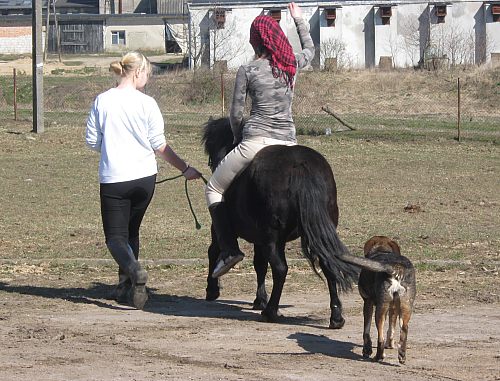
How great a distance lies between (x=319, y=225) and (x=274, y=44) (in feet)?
5.10

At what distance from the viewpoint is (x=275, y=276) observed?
8492mm

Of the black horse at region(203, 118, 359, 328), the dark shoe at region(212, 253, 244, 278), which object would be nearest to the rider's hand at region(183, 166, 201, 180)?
the black horse at region(203, 118, 359, 328)

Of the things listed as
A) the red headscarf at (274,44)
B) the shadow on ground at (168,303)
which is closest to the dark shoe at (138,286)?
the shadow on ground at (168,303)

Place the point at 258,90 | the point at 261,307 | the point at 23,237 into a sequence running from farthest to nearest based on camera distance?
the point at 23,237, the point at 261,307, the point at 258,90

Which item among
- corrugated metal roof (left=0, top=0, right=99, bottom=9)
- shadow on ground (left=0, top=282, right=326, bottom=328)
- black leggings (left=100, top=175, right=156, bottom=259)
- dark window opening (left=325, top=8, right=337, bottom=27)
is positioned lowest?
shadow on ground (left=0, top=282, right=326, bottom=328)

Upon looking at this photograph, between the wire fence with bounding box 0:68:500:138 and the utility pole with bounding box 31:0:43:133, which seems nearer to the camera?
the utility pole with bounding box 31:0:43:133

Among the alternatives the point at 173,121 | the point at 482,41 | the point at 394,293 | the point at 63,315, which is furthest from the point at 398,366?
the point at 482,41

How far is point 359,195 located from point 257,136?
976cm

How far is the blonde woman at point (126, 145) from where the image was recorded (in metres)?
8.83

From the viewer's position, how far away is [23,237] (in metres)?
13.8

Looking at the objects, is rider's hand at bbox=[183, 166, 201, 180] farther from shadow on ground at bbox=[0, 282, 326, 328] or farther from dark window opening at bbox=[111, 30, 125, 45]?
dark window opening at bbox=[111, 30, 125, 45]

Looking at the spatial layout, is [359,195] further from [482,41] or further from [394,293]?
[482,41]

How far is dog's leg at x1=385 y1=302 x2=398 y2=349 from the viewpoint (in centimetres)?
699

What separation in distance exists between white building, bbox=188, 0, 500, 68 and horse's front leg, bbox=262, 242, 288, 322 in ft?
146
